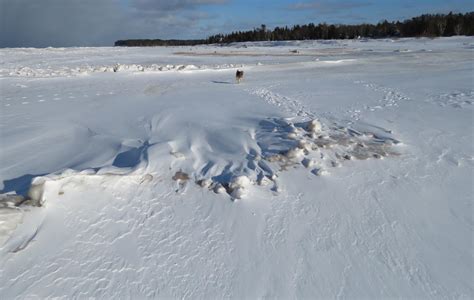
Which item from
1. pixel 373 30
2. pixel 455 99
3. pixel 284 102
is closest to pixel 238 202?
pixel 284 102

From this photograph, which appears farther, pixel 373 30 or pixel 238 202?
pixel 373 30

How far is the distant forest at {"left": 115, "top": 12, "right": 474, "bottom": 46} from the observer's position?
1639 inches

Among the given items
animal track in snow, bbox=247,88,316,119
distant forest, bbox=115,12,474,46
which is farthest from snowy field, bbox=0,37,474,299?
distant forest, bbox=115,12,474,46

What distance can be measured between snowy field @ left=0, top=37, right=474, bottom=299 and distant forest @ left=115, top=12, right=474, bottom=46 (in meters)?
39.8

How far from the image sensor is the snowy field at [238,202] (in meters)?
3.54

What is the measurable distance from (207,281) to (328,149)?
3.21 meters

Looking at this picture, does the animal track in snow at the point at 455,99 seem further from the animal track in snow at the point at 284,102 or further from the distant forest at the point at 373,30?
the distant forest at the point at 373,30

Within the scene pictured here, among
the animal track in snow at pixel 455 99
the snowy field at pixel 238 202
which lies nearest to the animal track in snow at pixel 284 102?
the snowy field at pixel 238 202

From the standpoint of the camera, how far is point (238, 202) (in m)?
4.62

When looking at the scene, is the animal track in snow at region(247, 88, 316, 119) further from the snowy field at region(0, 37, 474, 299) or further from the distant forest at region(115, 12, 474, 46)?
the distant forest at region(115, 12, 474, 46)

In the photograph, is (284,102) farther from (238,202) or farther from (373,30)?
(373,30)

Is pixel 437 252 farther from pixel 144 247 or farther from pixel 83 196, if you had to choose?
pixel 83 196

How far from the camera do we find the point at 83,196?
450 centimetres

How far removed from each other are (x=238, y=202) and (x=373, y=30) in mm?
50165
